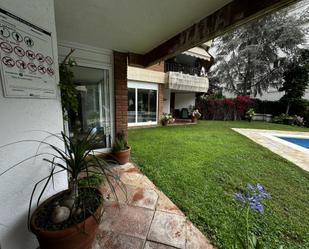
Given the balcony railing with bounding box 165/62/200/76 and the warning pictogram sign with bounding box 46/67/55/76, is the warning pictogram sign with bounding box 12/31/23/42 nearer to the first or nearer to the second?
the warning pictogram sign with bounding box 46/67/55/76

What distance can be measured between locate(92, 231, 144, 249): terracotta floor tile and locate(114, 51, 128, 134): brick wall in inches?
87.7

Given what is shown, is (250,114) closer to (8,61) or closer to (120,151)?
(120,151)

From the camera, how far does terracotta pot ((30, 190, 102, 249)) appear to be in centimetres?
109

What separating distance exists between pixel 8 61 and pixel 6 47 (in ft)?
0.32

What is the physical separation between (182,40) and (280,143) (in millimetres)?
5652

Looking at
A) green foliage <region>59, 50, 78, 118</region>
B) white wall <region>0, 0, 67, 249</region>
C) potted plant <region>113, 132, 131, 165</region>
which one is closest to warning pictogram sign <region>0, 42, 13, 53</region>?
white wall <region>0, 0, 67, 249</region>

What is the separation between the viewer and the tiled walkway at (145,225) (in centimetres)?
149

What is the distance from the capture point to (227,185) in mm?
2635

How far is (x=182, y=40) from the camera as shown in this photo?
218 centimetres

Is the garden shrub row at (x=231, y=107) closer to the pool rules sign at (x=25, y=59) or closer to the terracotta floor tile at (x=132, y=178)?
the terracotta floor tile at (x=132, y=178)

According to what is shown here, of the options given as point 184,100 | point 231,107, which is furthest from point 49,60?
point 231,107

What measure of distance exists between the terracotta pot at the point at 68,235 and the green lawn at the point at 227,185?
47.0 inches

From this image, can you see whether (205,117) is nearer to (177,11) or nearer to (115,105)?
(115,105)

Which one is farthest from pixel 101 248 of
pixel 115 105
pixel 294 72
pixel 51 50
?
pixel 294 72
